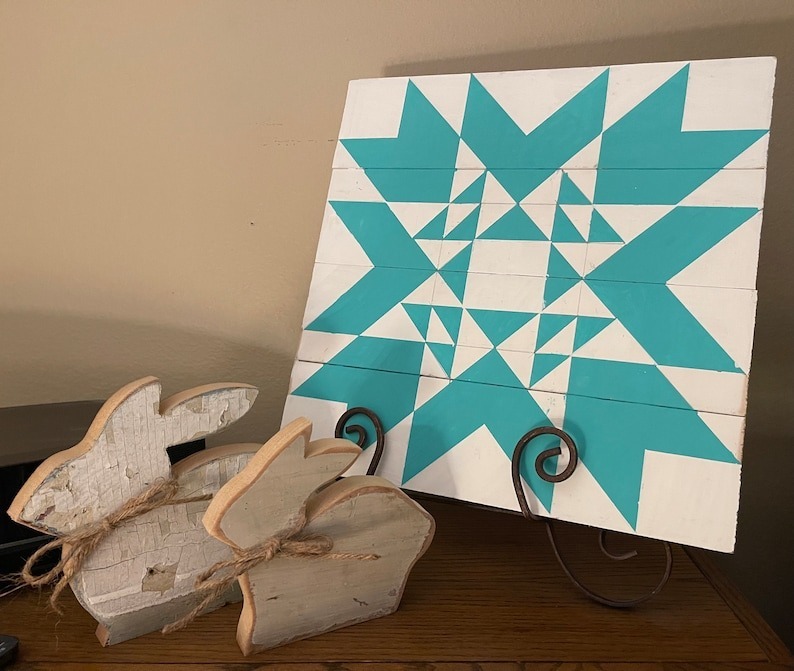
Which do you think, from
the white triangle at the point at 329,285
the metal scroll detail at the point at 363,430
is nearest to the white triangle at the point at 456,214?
the white triangle at the point at 329,285

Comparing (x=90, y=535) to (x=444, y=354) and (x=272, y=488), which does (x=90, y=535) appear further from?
(x=444, y=354)

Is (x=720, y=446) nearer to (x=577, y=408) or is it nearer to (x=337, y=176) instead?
(x=577, y=408)

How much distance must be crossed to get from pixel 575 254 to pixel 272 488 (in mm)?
386

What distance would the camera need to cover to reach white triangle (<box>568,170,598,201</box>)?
0.77 m

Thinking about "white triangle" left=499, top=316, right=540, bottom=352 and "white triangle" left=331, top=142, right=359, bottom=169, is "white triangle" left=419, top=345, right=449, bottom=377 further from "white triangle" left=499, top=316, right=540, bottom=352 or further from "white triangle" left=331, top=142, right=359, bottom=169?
"white triangle" left=331, top=142, right=359, bottom=169

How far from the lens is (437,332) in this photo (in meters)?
0.80

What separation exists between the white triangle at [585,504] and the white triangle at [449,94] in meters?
0.41

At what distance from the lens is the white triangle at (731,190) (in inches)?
27.7

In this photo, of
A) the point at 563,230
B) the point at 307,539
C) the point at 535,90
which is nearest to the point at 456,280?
the point at 563,230

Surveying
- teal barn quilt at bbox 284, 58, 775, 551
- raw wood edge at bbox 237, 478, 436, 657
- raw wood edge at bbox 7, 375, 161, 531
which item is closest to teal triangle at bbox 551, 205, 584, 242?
teal barn quilt at bbox 284, 58, 775, 551

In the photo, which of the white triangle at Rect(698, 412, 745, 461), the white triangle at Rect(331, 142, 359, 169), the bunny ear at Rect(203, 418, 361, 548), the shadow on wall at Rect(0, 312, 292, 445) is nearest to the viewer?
the bunny ear at Rect(203, 418, 361, 548)

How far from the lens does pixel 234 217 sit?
3.40ft

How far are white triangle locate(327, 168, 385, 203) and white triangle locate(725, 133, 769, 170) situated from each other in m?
0.37

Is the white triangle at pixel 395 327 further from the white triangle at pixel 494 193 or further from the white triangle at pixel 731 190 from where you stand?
the white triangle at pixel 731 190
